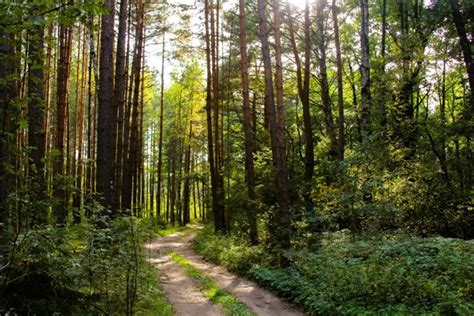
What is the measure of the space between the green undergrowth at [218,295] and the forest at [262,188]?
0.07 m

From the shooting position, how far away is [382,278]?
24.9 feet

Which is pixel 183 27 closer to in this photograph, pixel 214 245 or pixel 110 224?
pixel 214 245

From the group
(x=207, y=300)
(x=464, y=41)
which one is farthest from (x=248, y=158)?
(x=464, y=41)

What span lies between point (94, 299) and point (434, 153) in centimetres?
1298

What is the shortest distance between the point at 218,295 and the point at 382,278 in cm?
384

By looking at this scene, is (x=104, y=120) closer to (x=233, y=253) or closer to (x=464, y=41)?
(x=233, y=253)

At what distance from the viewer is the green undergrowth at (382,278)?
6812mm

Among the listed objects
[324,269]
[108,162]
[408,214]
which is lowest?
[324,269]

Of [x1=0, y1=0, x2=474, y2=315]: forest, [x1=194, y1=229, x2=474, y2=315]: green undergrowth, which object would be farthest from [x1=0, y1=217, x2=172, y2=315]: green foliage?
[x1=194, y1=229, x2=474, y2=315]: green undergrowth

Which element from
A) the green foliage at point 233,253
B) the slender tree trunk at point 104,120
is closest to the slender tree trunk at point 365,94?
the green foliage at point 233,253

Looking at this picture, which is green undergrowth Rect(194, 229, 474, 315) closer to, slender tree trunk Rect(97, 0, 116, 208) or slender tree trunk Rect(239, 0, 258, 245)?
slender tree trunk Rect(239, 0, 258, 245)

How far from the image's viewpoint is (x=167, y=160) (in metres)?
45.3

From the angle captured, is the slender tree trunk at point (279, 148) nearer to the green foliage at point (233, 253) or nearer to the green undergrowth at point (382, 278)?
the green foliage at point (233, 253)

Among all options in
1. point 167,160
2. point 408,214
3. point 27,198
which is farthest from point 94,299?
point 167,160
